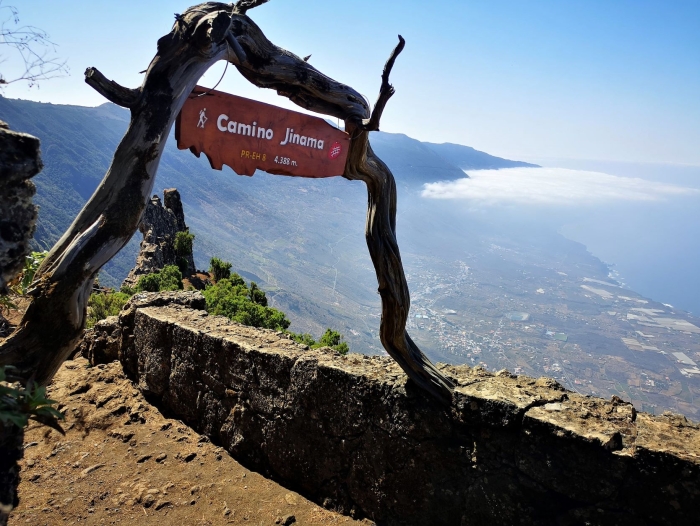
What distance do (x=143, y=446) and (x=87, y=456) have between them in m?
0.46

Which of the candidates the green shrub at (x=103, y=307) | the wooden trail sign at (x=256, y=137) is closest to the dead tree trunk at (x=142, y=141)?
the wooden trail sign at (x=256, y=137)

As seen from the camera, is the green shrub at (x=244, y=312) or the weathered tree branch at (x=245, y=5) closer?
the weathered tree branch at (x=245, y=5)

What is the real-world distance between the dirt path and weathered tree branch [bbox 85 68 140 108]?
308cm

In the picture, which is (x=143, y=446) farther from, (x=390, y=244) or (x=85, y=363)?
(x=390, y=244)

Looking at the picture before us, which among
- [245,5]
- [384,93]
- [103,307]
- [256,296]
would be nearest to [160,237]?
[256,296]

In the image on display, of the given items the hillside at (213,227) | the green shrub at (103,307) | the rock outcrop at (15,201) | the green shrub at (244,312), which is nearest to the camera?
the rock outcrop at (15,201)

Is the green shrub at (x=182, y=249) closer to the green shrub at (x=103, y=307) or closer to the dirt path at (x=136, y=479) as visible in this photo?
the green shrub at (x=103, y=307)

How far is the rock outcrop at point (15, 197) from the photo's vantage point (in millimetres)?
1878

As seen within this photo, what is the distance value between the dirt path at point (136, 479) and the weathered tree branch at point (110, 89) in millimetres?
3082

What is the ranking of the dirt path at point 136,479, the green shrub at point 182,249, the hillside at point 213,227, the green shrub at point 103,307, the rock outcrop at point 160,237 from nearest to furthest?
1. the dirt path at point 136,479
2. the green shrub at point 103,307
3. the rock outcrop at point 160,237
4. the green shrub at point 182,249
5. the hillside at point 213,227

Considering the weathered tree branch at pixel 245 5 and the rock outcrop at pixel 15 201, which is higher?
the weathered tree branch at pixel 245 5

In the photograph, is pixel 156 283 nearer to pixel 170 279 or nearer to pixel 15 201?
pixel 170 279

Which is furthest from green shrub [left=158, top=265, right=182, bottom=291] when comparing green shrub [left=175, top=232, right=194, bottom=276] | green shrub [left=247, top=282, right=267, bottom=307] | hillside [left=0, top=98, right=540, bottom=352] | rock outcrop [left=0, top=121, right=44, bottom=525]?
hillside [left=0, top=98, right=540, bottom=352]

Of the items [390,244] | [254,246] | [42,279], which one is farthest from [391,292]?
[254,246]
